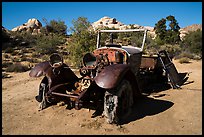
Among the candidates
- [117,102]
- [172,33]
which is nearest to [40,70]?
[117,102]

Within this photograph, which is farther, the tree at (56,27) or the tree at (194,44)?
the tree at (56,27)

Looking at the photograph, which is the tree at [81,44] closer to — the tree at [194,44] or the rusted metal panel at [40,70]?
the rusted metal panel at [40,70]

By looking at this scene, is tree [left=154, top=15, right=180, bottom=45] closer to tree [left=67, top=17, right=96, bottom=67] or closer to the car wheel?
tree [left=67, top=17, right=96, bottom=67]

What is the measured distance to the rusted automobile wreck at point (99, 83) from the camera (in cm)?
494

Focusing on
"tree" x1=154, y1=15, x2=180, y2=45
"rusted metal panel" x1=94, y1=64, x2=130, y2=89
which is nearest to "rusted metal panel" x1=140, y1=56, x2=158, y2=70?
"rusted metal panel" x1=94, y1=64, x2=130, y2=89

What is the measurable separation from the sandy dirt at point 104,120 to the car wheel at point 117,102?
176mm

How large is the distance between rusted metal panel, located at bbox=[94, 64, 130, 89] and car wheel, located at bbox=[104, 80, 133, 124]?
0.30 meters

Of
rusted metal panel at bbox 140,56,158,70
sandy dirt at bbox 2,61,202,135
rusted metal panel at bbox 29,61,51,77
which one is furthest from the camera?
rusted metal panel at bbox 140,56,158,70

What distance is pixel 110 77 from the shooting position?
15.8 feet

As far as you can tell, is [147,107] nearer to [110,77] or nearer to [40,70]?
[110,77]

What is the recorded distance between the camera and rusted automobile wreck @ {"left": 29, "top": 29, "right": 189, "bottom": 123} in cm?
494

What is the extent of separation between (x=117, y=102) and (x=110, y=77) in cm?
57

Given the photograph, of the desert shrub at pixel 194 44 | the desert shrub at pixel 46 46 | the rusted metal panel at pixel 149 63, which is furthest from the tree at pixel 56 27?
the rusted metal panel at pixel 149 63

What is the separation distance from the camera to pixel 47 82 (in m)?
6.23
